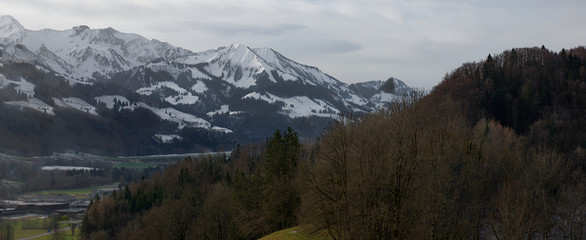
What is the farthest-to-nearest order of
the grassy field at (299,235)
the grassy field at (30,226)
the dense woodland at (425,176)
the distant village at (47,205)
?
the distant village at (47,205), the grassy field at (30,226), the grassy field at (299,235), the dense woodland at (425,176)

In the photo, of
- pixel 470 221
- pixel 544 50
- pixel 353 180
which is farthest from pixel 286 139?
pixel 544 50

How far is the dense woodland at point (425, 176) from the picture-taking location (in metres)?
36.0

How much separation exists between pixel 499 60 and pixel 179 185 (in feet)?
276

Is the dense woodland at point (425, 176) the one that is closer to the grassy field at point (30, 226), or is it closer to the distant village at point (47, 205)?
the grassy field at point (30, 226)

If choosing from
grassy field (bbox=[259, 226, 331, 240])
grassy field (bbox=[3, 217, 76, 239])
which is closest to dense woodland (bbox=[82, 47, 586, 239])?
grassy field (bbox=[259, 226, 331, 240])

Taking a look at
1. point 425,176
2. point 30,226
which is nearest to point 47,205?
point 30,226

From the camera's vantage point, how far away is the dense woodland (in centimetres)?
3597

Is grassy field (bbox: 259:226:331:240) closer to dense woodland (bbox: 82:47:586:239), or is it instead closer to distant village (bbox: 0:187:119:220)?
dense woodland (bbox: 82:47:586:239)

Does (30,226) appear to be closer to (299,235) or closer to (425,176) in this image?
(299,235)

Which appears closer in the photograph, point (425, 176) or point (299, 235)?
point (425, 176)

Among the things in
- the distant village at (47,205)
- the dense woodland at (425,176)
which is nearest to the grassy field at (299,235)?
the dense woodland at (425,176)

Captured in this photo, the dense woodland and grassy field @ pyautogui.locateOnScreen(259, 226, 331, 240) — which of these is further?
grassy field @ pyautogui.locateOnScreen(259, 226, 331, 240)

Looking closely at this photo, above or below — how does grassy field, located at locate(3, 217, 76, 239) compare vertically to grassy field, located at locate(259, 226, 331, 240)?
below

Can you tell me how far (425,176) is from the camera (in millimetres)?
39000
